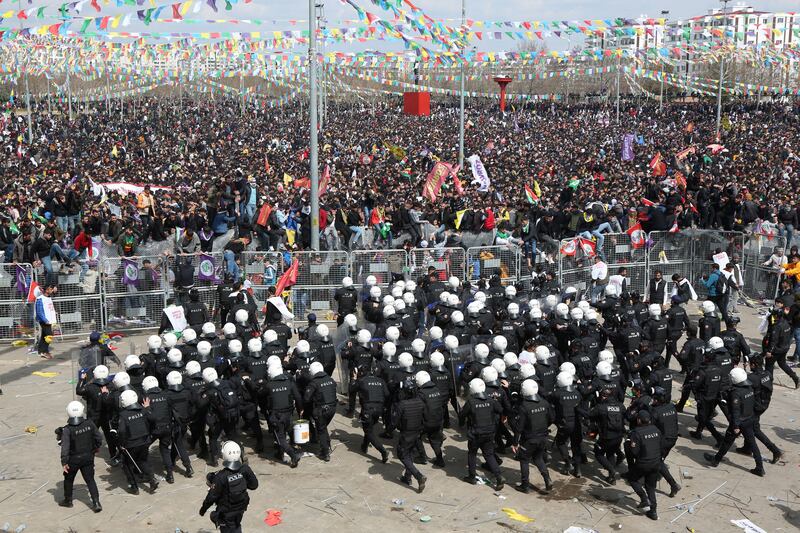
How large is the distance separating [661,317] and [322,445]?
20.7 ft

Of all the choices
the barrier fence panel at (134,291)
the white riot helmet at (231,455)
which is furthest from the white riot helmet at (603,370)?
the barrier fence panel at (134,291)

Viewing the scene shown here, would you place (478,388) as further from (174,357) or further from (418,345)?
(174,357)

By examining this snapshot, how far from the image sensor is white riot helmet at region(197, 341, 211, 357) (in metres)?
12.4

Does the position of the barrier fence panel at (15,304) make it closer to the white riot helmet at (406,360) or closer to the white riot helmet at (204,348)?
the white riot helmet at (204,348)

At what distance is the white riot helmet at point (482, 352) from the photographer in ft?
40.2

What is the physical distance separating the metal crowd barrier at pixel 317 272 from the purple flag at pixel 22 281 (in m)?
0.02

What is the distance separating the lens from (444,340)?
44.9 feet

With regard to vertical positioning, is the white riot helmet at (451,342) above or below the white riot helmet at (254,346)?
below

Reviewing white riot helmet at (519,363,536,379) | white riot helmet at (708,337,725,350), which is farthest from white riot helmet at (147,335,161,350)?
white riot helmet at (708,337,725,350)

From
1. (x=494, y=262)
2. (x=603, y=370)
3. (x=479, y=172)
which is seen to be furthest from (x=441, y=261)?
(x=479, y=172)

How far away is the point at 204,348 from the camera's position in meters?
12.4

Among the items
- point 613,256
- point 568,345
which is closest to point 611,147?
point 613,256

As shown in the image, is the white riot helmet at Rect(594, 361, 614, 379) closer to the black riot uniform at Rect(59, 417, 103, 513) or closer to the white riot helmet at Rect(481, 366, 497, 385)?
the white riot helmet at Rect(481, 366, 497, 385)

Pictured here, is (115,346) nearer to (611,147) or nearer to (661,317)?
(661,317)
